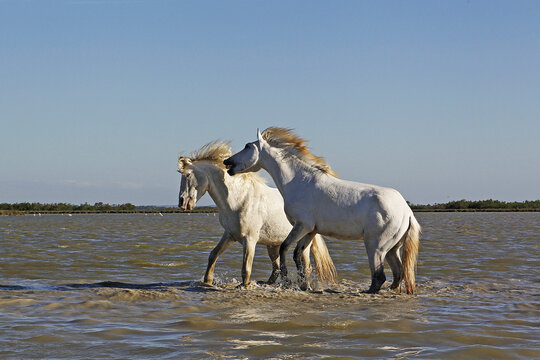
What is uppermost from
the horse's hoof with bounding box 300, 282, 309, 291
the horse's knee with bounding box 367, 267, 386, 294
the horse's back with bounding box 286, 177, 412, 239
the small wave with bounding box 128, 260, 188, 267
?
the horse's back with bounding box 286, 177, 412, 239

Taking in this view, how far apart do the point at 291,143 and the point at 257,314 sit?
3.20m

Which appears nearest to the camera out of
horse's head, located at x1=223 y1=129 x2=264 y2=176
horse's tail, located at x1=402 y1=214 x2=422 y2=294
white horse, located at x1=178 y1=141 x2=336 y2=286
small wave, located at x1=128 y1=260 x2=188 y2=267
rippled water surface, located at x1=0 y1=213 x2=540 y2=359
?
rippled water surface, located at x1=0 y1=213 x2=540 y2=359

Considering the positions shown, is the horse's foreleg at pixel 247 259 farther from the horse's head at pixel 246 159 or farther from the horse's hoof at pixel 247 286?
the horse's head at pixel 246 159

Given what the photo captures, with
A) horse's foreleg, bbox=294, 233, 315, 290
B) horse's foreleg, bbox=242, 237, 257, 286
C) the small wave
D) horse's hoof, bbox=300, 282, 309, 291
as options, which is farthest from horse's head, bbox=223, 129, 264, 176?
the small wave

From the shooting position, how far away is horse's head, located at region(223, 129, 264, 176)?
9.38 metres

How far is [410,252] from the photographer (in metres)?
8.63

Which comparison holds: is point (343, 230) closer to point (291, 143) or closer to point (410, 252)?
point (410, 252)

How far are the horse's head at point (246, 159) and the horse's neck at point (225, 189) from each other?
19.0 inches

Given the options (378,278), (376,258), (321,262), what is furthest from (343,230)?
(321,262)

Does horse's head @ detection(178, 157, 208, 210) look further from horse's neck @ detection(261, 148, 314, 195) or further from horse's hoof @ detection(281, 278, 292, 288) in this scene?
horse's hoof @ detection(281, 278, 292, 288)

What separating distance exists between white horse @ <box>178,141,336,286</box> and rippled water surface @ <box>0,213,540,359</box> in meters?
0.56

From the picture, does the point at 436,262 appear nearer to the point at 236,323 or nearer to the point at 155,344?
the point at 236,323

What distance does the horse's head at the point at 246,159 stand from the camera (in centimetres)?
938

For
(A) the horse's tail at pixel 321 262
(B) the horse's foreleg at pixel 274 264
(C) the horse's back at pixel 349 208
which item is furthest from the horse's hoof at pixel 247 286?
(C) the horse's back at pixel 349 208
